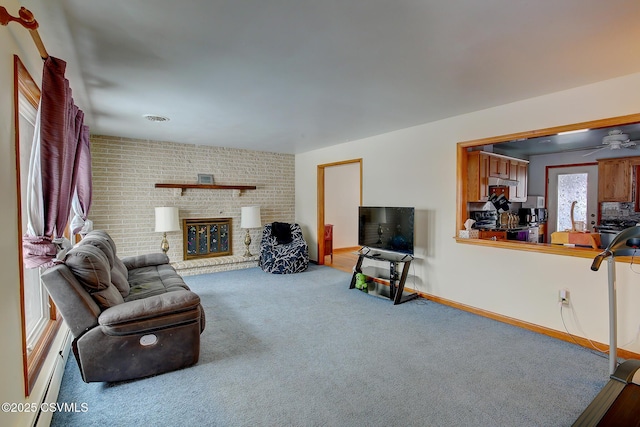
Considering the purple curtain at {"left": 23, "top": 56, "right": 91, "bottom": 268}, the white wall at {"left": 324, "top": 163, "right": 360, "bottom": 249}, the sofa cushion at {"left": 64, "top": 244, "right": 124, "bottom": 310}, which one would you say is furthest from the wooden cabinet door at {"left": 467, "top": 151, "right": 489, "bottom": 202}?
the purple curtain at {"left": 23, "top": 56, "right": 91, "bottom": 268}

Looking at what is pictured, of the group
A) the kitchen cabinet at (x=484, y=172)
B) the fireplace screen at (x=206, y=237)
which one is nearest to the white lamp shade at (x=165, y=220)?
the fireplace screen at (x=206, y=237)

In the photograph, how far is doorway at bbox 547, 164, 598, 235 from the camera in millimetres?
5879

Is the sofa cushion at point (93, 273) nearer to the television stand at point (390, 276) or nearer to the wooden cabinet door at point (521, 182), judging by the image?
the television stand at point (390, 276)

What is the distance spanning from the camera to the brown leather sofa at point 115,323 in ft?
7.15

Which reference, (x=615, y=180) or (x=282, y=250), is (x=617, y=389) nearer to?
(x=282, y=250)

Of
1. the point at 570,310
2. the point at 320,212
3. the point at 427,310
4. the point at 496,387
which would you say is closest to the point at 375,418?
the point at 496,387

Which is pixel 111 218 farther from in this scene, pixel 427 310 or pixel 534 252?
pixel 534 252

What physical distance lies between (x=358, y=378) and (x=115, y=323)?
6.03 feet

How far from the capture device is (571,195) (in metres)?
6.21

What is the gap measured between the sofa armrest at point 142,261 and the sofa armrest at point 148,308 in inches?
71.5

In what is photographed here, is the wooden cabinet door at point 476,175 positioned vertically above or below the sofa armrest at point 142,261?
above

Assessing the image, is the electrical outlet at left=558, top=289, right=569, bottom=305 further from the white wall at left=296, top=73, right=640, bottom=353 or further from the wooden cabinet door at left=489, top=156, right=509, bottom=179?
the wooden cabinet door at left=489, top=156, right=509, bottom=179

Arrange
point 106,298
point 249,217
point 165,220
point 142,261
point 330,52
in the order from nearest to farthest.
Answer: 1. point 330,52
2. point 106,298
3. point 142,261
4. point 165,220
5. point 249,217

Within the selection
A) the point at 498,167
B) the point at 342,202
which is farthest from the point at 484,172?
the point at 342,202
